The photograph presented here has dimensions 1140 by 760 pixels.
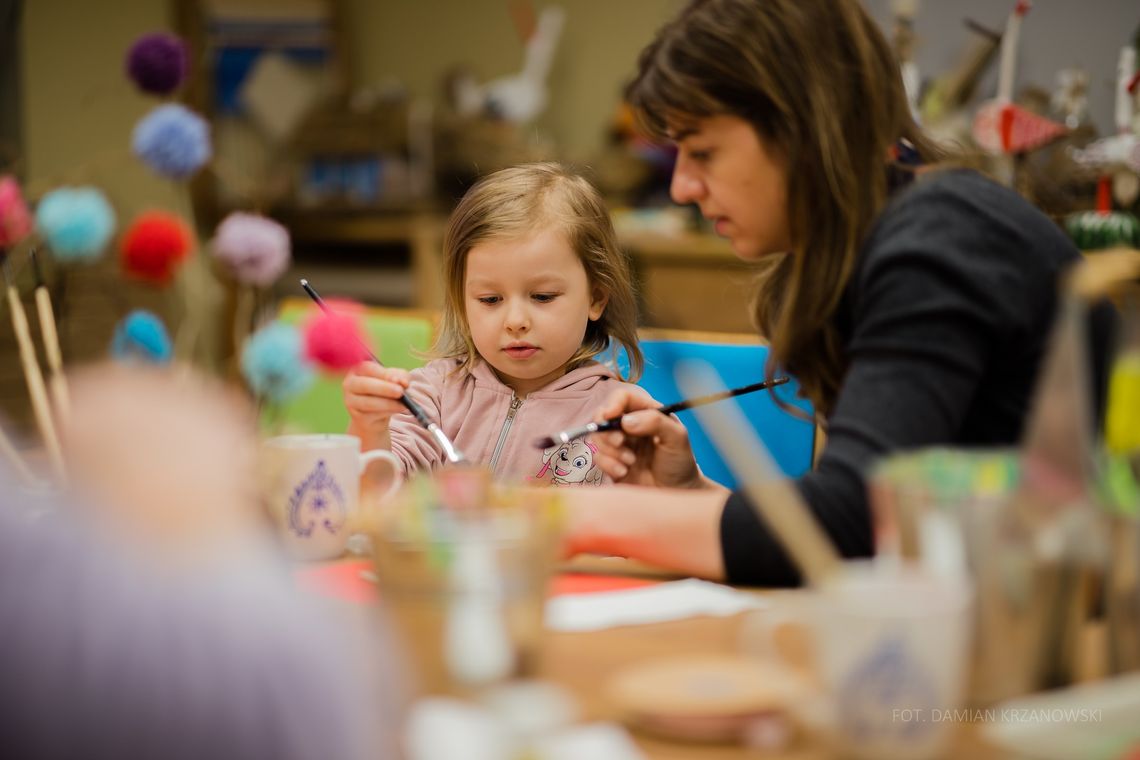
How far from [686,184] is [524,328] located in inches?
15.5

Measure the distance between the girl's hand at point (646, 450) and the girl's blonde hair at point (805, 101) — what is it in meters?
0.15

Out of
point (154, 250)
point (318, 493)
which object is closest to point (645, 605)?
point (318, 493)

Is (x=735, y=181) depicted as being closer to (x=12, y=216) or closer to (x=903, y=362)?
(x=903, y=362)

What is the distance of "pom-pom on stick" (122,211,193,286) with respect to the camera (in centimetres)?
77

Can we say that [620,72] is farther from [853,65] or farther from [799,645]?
[799,645]

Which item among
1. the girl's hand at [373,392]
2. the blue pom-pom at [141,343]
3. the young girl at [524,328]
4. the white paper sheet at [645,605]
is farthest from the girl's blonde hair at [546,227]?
the blue pom-pom at [141,343]

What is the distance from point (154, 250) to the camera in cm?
77

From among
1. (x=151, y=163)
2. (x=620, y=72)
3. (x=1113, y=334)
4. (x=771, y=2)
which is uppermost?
(x=620, y=72)

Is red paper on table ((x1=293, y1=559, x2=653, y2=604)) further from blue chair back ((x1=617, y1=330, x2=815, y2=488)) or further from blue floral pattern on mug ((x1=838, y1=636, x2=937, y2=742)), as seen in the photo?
blue chair back ((x1=617, y1=330, x2=815, y2=488))

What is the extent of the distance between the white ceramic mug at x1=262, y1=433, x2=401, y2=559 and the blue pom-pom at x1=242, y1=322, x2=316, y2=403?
13.1 inches

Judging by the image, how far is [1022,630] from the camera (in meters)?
0.68

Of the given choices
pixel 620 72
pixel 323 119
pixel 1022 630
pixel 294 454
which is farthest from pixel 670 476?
pixel 323 119

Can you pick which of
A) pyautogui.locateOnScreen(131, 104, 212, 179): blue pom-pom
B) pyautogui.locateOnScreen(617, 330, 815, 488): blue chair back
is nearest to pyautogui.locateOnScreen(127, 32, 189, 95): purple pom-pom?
pyautogui.locateOnScreen(131, 104, 212, 179): blue pom-pom

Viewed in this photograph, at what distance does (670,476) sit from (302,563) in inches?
16.1
